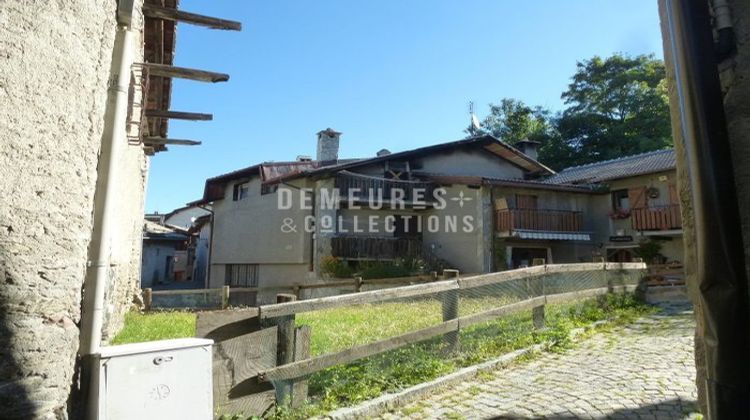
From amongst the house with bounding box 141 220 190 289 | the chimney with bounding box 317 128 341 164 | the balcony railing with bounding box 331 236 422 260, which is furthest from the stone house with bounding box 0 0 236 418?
the house with bounding box 141 220 190 289

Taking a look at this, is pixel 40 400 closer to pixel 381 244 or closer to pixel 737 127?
pixel 737 127

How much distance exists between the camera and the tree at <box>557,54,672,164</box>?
29.7m

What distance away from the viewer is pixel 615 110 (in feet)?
105

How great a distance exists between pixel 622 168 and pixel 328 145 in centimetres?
1485

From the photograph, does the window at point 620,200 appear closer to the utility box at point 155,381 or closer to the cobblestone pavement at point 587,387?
the cobblestone pavement at point 587,387

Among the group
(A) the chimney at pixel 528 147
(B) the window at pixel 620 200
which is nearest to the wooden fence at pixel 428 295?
(B) the window at pixel 620 200

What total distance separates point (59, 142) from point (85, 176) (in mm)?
262

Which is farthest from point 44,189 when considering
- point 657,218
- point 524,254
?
point 657,218

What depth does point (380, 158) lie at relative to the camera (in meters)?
19.5

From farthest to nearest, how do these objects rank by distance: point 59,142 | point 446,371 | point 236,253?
point 236,253
point 446,371
point 59,142

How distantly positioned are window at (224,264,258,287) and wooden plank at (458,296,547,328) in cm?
1650

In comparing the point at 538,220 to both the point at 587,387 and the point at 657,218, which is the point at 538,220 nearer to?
the point at 657,218

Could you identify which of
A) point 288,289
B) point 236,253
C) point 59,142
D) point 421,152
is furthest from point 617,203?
point 59,142

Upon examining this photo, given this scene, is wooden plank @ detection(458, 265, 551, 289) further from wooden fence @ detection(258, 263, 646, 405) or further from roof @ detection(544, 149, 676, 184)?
roof @ detection(544, 149, 676, 184)
